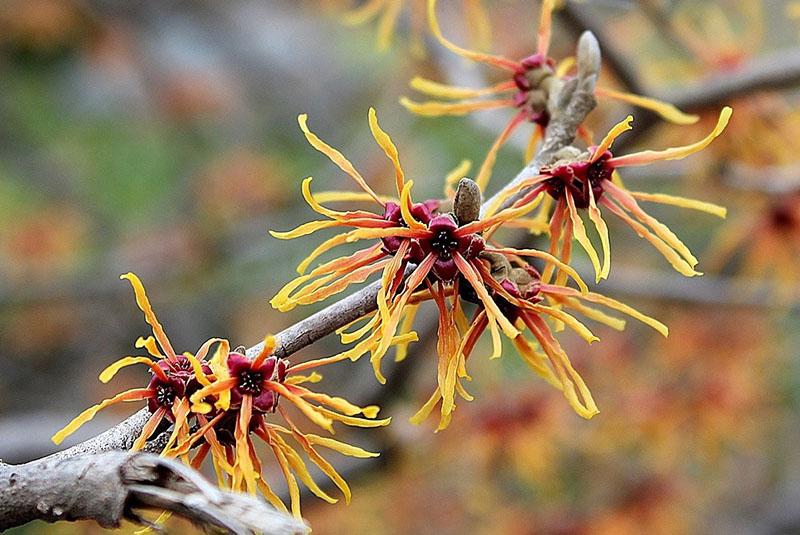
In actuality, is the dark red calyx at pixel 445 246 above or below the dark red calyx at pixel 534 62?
below

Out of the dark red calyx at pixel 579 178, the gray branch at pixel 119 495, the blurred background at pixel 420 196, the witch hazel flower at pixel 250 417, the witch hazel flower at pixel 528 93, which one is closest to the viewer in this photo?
the gray branch at pixel 119 495

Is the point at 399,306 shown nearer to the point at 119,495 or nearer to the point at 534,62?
the point at 119,495

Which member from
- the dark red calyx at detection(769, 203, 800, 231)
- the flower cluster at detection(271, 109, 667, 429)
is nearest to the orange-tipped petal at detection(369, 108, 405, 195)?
the flower cluster at detection(271, 109, 667, 429)

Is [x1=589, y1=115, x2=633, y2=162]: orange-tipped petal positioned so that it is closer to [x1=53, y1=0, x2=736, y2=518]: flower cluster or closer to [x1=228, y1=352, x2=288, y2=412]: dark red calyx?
[x1=53, y1=0, x2=736, y2=518]: flower cluster

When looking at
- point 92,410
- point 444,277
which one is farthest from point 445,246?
point 92,410

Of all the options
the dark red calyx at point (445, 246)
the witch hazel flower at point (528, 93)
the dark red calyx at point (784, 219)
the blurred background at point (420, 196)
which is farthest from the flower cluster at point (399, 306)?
the dark red calyx at point (784, 219)

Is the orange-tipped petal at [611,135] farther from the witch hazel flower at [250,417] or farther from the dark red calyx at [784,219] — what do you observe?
the dark red calyx at [784,219]
